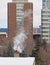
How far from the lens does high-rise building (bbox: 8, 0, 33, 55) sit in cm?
537

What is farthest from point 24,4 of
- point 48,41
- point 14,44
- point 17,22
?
point 14,44

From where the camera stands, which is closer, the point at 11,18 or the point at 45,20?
the point at 45,20

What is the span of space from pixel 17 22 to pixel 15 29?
15 cm

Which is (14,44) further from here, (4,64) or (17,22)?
(4,64)

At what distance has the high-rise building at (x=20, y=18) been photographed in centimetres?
537

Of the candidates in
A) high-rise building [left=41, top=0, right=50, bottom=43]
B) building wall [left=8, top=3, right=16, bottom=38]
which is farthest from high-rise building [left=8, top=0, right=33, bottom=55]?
high-rise building [left=41, top=0, right=50, bottom=43]

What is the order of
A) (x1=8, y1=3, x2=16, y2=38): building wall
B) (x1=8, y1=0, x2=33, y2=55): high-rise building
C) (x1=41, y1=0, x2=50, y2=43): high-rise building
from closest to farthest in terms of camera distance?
(x1=8, y1=0, x2=33, y2=55): high-rise building < (x1=41, y1=0, x2=50, y2=43): high-rise building < (x1=8, y1=3, x2=16, y2=38): building wall

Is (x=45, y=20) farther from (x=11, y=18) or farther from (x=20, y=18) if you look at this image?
(x=11, y=18)

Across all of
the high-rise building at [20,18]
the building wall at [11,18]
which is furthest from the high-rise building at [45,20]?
the building wall at [11,18]

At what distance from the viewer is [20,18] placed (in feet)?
18.8

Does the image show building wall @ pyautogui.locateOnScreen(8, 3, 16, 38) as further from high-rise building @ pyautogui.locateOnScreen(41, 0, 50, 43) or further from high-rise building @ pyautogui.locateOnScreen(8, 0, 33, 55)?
high-rise building @ pyautogui.locateOnScreen(41, 0, 50, 43)

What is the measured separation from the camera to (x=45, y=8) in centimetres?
573

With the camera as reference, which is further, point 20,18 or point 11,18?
point 11,18

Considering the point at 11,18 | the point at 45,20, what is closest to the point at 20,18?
the point at 11,18
